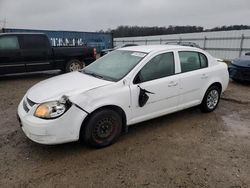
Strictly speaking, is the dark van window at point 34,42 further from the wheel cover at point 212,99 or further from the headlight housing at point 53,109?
the wheel cover at point 212,99

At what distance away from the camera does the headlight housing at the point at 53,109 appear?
9.83 ft

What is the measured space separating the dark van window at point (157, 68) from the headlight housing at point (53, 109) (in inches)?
46.8

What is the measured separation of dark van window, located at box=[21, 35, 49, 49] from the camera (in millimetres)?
8672

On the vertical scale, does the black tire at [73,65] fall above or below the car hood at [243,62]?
below

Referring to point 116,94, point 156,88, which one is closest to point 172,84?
point 156,88

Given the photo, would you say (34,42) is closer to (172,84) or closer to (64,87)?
(64,87)

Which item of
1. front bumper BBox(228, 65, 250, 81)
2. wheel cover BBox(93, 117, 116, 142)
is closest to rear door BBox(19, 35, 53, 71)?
wheel cover BBox(93, 117, 116, 142)

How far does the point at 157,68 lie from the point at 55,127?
2003 mm

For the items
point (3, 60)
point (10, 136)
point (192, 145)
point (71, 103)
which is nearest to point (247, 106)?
point (192, 145)

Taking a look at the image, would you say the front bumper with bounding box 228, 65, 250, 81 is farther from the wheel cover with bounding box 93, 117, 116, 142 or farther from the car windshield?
the wheel cover with bounding box 93, 117, 116, 142

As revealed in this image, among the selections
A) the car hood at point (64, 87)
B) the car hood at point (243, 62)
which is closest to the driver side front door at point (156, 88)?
the car hood at point (64, 87)

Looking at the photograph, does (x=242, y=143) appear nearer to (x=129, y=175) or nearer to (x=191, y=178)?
(x=191, y=178)

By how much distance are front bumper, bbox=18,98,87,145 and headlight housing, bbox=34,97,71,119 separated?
51mm

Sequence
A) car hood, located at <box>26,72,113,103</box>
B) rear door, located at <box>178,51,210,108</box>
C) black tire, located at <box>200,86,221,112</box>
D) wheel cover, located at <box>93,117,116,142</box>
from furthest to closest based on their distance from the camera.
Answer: black tire, located at <box>200,86,221,112</box> < rear door, located at <box>178,51,210,108</box> < wheel cover, located at <box>93,117,116,142</box> < car hood, located at <box>26,72,113,103</box>
